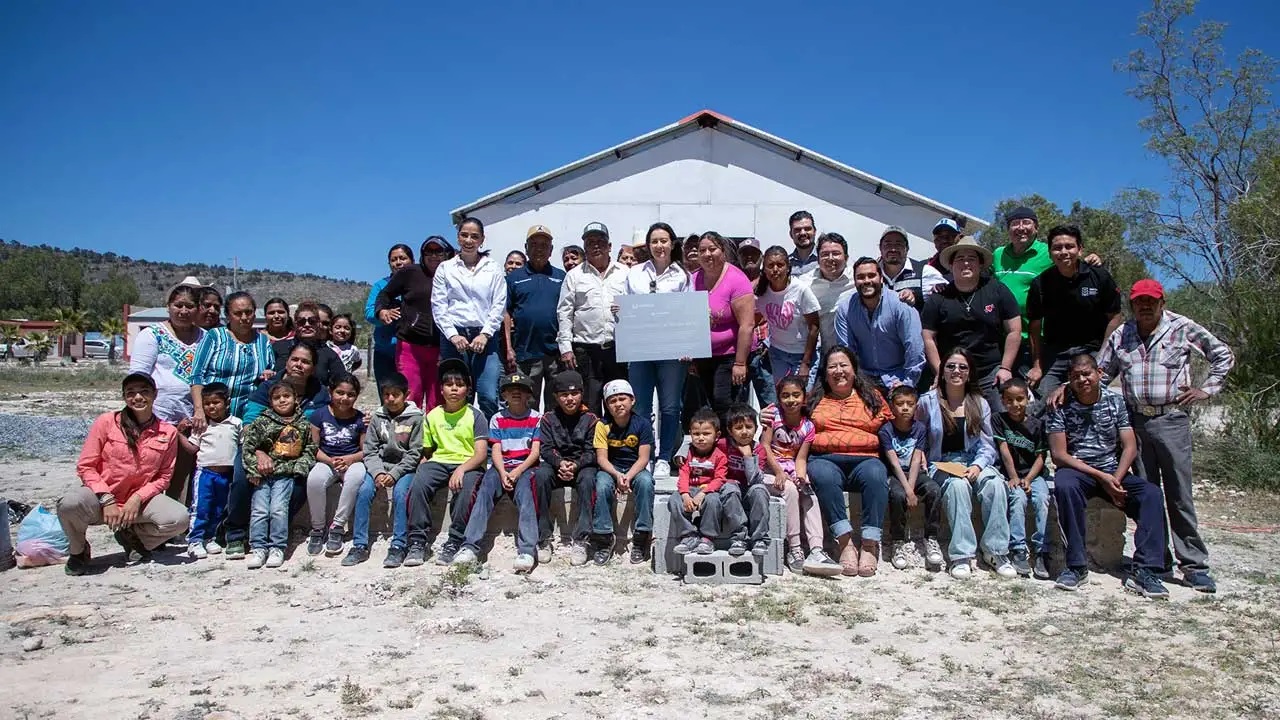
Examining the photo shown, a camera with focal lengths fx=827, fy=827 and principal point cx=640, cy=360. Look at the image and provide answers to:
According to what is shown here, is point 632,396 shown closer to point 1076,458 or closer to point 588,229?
point 588,229

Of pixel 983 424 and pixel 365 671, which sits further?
pixel 983 424

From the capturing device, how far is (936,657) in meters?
4.18

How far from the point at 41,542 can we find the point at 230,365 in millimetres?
1693

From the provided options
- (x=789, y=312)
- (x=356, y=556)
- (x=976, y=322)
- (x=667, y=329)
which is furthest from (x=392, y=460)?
(x=976, y=322)

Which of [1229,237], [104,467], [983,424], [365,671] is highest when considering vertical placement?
[1229,237]

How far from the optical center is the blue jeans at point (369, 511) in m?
5.91

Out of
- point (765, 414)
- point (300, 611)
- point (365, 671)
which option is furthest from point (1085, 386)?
point (300, 611)

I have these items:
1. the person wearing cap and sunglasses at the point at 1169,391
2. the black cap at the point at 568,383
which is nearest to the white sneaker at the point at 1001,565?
the person wearing cap and sunglasses at the point at 1169,391

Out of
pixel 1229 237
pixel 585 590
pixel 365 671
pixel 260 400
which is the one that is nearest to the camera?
pixel 365 671

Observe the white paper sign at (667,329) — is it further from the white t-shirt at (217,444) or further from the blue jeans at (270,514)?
the white t-shirt at (217,444)

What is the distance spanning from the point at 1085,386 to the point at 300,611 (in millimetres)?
5226

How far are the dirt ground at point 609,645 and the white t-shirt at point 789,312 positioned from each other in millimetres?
1828

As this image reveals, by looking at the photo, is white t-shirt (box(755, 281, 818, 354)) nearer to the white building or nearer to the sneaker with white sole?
the sneaker with white sole

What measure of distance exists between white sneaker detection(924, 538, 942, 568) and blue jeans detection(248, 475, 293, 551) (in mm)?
4523
